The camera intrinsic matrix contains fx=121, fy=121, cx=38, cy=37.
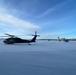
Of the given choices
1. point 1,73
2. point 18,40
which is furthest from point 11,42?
point 1,73

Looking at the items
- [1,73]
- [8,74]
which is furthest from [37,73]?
[1,73]

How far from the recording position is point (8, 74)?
3.54 metres

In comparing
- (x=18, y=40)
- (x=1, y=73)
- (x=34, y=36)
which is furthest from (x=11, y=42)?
(x=1, y=73)

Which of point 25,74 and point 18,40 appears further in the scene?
point 18,40

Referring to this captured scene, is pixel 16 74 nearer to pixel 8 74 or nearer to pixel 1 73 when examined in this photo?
pixel 8 74

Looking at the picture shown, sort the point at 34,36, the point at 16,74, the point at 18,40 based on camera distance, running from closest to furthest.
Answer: the point at 16,74 < the point at 18,40 < the point at 34,36

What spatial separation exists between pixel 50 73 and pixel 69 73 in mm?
581

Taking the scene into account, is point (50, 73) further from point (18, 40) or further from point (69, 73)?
point (18, 40)

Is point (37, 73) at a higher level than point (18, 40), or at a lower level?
lower

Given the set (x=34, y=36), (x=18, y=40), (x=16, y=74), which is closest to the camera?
(x=16, y=74)

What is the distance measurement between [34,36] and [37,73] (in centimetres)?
1949

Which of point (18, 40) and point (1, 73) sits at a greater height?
point (18, 40)

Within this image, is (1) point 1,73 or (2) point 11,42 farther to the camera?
(2) point 11,42

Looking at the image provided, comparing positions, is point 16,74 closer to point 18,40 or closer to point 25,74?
point 25,74
